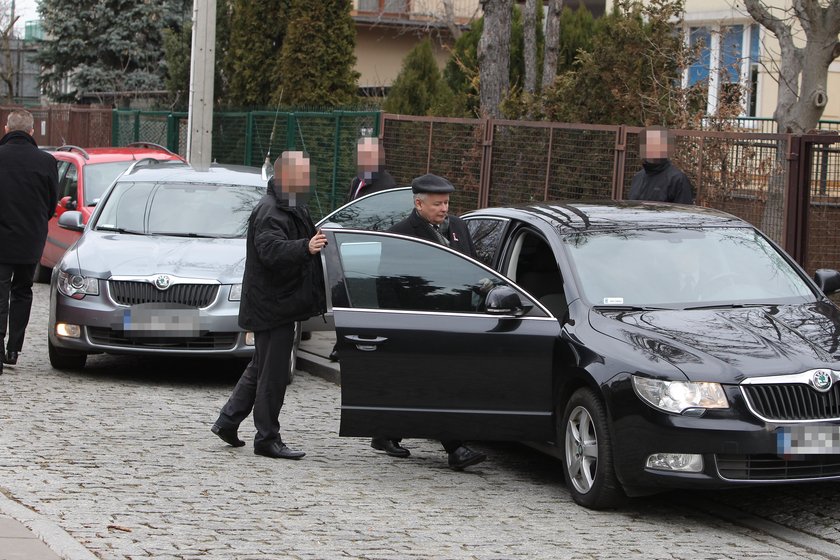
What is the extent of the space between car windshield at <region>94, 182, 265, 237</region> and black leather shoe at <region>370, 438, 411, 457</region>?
12.8 ft

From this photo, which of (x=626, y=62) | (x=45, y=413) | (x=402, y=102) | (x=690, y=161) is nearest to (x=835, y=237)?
(x=690, y=161)

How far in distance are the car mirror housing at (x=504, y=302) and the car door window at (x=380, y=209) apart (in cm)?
439

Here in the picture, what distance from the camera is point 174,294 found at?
431 inches

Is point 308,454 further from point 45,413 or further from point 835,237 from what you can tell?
point 835,237

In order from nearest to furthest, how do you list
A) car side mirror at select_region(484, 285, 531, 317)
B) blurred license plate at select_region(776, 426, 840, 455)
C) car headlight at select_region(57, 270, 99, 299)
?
blurred license plate at select_region(776, 426, 840, 455), car side mirror at select_region(484, 285, 531, 317), car headlight at select_region(57, 270, 99, 299)

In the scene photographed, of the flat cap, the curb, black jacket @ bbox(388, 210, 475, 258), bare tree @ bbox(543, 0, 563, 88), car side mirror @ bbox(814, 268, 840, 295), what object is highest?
bare tree @ bbox(543, 0, 563, 88)

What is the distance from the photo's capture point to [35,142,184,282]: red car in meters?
16.9

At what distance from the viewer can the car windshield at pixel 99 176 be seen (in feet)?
55.9

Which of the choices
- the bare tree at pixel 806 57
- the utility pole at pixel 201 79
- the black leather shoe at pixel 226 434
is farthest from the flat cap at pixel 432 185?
the utility pole at pixel 201 79

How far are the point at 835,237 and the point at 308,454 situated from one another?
586 centimetres

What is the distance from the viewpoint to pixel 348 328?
7805mm

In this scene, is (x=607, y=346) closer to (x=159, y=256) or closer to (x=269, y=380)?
(x=269, y=380)

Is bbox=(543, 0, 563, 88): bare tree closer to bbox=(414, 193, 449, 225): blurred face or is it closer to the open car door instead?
bbox=(414, 193, 449, 225): blurred face

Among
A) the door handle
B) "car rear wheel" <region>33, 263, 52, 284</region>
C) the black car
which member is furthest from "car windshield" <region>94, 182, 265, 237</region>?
"car rear wheel" <region>33, 263, 52, 284</region>
